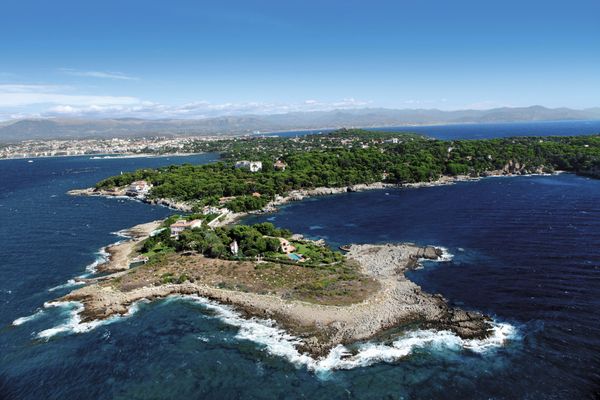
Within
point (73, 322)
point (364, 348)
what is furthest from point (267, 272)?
point (73, 322)

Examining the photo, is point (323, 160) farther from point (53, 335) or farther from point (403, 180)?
point (53, 335)

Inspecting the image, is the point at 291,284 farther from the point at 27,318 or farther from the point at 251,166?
the point at 251,166

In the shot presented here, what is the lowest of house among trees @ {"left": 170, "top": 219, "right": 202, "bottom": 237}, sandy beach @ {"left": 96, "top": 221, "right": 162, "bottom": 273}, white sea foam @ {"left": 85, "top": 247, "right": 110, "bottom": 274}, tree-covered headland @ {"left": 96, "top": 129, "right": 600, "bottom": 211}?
white sea foam @ {"left": 85, "top": 247, "right": 110, "bottom": 274}

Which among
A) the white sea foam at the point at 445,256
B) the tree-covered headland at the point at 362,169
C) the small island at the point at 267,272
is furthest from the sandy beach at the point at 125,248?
the white sea foam at the point at 445,256

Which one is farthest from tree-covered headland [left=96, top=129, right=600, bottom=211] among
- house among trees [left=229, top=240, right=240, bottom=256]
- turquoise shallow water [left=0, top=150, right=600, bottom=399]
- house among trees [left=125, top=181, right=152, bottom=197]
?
turquoise shallow water [left=0, top=150, right=600, bottom=399]

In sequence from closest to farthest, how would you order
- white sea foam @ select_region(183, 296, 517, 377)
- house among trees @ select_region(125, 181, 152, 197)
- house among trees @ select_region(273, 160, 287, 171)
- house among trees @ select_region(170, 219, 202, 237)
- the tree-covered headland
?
1. white sea foam @ select_region(183, 296, 517, 377)
2. house among trees @ select_region(170, 219, 202, 237)
3. the tree-covered headland
4. house among trees @ select_region(125, 181, 152, 197)
5. house among trees @ select_region(273, 160, 287, 171)

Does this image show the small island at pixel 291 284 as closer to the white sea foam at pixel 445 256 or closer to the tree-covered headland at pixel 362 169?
the white sea foam at pixel 445 256

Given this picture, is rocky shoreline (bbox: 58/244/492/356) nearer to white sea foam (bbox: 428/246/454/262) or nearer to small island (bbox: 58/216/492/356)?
small island (bbox: 58/216/492/356)
